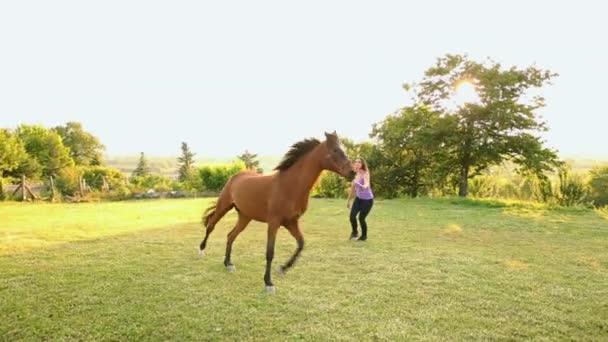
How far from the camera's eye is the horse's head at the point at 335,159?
526cm

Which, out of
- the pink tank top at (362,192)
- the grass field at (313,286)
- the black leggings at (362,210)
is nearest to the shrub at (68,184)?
the grass field at (313,286)

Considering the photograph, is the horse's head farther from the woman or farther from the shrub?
the shrub

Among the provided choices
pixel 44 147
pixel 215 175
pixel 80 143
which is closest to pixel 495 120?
pixel 215 175

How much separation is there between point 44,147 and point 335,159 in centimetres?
3973

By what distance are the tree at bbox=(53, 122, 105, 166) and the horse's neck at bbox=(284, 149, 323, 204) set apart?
47663mm

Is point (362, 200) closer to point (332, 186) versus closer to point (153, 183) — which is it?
point (332, 186)

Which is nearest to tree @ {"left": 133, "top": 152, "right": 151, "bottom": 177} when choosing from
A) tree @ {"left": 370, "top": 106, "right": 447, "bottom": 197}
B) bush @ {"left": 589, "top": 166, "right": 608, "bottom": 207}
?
tree @ {"left": 370, "top": 106, "right": 447, "bottom": 197}

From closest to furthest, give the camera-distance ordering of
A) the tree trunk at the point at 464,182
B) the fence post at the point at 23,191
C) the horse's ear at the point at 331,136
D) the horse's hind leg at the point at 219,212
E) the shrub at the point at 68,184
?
the horse's ear at the point at 331,136, the horse's hind leg at the point at 219,212, the tree trunk at the point at 464,182, the fence post at the point at 23,191, the shrub at the point at 68,184

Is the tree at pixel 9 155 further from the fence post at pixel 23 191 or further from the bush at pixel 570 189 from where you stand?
the bush at pixel 570 189

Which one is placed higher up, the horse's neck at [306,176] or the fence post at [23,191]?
the horse's neck at [306,176]

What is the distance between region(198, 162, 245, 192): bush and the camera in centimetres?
2570

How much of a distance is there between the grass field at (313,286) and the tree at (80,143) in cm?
4119

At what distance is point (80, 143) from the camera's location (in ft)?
154

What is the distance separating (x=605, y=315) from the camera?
4.70m
